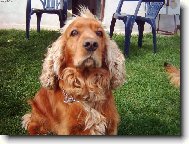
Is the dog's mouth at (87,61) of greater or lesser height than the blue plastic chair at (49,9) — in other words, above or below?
below

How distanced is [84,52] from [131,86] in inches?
16.2

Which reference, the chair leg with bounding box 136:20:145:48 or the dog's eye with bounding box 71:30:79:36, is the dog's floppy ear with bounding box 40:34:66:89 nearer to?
the dog's eye with bounding box 71:30:79:36

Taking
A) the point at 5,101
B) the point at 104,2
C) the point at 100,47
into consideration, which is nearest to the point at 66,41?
the point at 100,47

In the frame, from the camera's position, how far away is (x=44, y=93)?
8.41 feet

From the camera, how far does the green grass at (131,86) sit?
266cm

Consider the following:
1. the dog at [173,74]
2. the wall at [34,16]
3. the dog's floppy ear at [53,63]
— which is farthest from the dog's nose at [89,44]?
the dog at [173,74]

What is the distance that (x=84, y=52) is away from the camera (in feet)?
7.83

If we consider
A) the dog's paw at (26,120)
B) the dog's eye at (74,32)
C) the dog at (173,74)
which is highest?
the dog's eye at (74,32)

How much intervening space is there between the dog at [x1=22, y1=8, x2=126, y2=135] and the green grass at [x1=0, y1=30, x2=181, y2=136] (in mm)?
162

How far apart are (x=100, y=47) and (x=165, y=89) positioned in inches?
18.0

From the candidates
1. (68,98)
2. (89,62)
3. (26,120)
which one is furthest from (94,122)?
(26,120)

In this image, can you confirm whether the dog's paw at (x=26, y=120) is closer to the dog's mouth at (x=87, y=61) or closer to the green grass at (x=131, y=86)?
the green grass at (x=131, y=86)

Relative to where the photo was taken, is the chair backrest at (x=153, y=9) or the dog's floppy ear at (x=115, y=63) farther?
the chair backrest at (x=153, y=9)

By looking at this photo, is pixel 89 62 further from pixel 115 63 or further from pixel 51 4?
pixel 51 4
